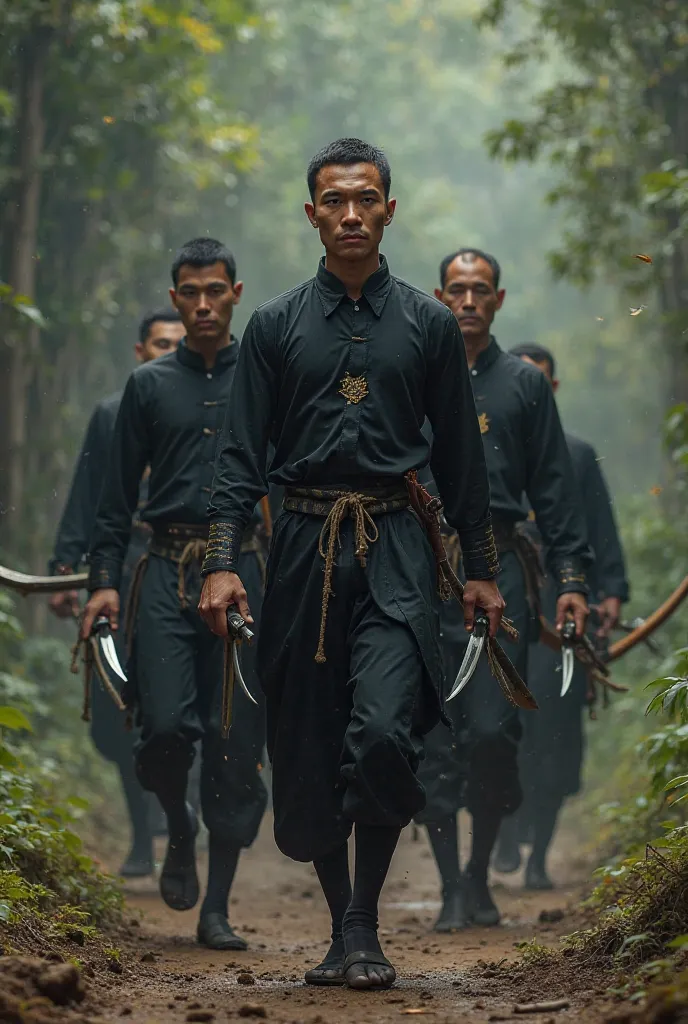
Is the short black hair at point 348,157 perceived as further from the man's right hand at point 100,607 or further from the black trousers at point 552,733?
the black trousers at point 552,733

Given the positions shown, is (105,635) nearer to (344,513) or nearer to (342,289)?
(344,513)

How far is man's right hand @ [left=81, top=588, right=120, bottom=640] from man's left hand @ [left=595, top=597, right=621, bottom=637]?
10.1 feet

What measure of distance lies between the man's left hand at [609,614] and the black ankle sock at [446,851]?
1661 mm

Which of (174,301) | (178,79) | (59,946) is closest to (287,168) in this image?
(178,79)

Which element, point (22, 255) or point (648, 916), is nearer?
point (648, 916)

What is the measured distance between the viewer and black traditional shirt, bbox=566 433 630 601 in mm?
8734

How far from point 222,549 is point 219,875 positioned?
2.06 m

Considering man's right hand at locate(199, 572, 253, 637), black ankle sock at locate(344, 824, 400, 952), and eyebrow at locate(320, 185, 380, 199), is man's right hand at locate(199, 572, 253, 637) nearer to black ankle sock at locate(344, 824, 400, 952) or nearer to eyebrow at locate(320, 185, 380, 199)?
black ankle sock at locate(344, 824, 400, 952)

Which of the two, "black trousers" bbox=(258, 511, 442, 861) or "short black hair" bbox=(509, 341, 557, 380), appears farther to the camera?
"short black hair" bbox=(509, 341, 557, 380)

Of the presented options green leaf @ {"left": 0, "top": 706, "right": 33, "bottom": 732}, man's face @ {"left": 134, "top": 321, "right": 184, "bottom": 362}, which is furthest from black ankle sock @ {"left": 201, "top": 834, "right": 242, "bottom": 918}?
man's face @ {"left": 134, "top": 321, "right": 184, "bottom": 362}

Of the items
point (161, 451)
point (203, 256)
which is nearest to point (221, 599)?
point (161, 451)

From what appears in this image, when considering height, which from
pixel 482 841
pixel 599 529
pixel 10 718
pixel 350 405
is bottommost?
pixel 482 841

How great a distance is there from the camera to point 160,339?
29.8 ft

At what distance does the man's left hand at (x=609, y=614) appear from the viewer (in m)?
8.65
